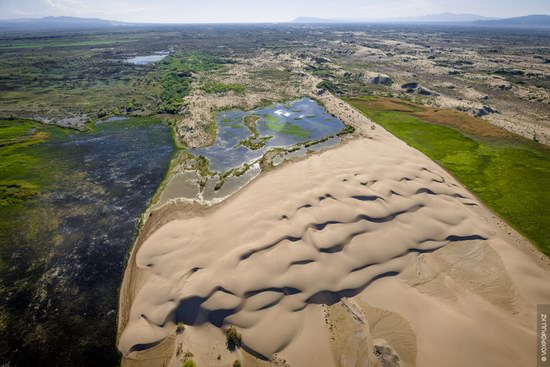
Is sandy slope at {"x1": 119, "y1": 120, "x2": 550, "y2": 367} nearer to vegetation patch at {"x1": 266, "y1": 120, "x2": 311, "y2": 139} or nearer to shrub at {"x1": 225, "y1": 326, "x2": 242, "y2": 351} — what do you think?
shrub at {"x1": 225, "y1": 326, "x2": 242, "y2": 351}

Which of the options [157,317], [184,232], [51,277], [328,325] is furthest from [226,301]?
[51,277]

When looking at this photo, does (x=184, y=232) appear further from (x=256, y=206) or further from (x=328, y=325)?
(x=328, y=325)

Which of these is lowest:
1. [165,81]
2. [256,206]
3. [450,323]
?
[450,323]

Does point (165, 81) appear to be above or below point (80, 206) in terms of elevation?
above

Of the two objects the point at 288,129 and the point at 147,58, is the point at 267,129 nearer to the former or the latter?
the point at 288,129

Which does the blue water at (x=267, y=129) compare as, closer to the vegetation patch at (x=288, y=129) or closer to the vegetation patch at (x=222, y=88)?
the vegetation patch at (x=288, y=129)

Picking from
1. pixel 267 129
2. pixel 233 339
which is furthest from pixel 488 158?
pixel 233 339
